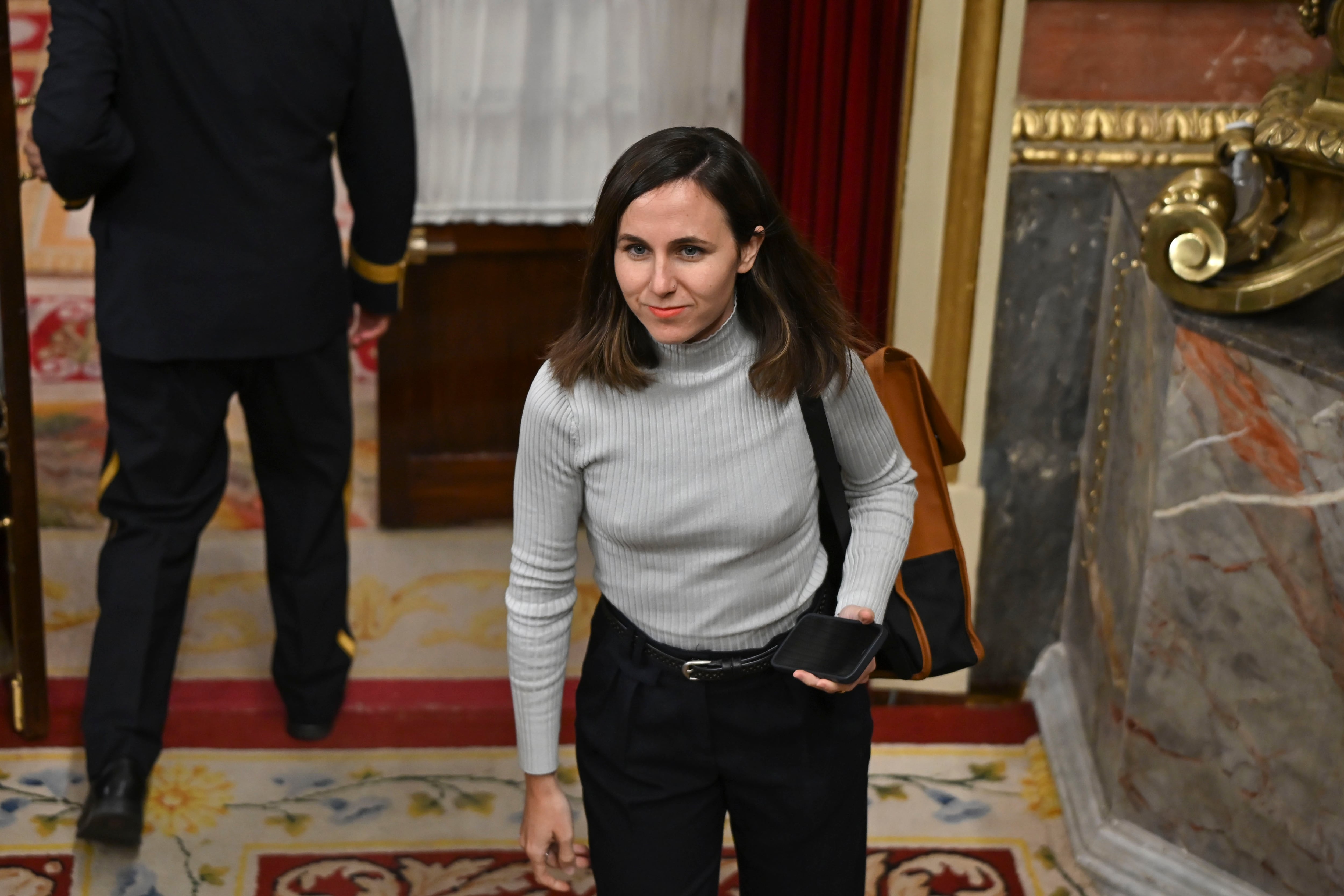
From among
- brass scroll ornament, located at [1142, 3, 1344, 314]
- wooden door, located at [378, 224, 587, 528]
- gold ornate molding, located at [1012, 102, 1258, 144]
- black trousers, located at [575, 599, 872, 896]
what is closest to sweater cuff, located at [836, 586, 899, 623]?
black trousers, located at [575, 599, 872, 896]

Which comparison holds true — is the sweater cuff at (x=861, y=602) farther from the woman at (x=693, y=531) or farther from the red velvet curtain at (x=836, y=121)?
the red velvet curtain at (x=836, y=121)

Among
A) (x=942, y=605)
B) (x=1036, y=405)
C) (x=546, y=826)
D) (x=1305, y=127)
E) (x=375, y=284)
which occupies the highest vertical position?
(x=1305, y=127)

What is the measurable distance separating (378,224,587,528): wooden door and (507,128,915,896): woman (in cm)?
202

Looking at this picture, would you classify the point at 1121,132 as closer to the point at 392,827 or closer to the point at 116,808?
the point at 392,827

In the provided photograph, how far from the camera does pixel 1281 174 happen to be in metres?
2.32

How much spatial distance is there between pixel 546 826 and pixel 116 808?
49.7 inches

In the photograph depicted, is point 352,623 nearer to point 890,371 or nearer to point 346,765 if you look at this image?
point 346,765

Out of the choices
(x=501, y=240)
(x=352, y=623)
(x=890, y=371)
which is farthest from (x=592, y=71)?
(x=890, y=371)

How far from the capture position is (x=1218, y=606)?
2.37m

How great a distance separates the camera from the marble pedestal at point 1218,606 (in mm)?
2182

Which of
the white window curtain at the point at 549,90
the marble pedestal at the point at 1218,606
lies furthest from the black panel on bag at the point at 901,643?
the white window curtain at the point at 549,90

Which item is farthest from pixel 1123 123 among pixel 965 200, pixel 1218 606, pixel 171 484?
pixel 171 484

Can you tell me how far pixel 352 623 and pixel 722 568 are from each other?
2.08 meters

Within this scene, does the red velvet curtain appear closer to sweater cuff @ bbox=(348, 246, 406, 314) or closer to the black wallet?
sweater cuff @ bbox=(348, 246, 406, 314)
